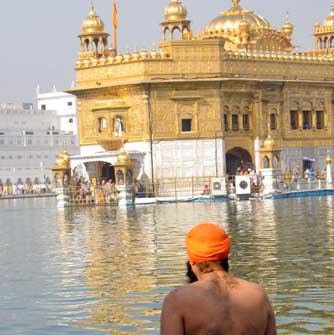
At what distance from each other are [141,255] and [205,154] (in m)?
26.2

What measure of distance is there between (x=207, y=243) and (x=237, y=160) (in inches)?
1646

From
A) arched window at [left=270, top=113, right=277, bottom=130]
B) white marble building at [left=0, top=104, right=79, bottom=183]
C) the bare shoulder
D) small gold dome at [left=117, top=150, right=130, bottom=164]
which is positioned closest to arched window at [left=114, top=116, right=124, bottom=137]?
small gold dome at [left=117, top=150, right=130, bottom=164]

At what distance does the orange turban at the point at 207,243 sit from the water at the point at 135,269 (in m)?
4.71

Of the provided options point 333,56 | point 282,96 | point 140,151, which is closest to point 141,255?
point 140,151

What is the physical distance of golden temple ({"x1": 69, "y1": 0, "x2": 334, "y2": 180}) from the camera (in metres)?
42.8

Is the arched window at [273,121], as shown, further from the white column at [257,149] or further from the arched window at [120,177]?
the arched window at [120,177]

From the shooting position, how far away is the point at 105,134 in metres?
44.9

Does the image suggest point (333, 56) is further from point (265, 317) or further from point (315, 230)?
point (265, 317)

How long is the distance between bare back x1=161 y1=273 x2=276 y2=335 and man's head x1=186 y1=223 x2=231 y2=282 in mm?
97

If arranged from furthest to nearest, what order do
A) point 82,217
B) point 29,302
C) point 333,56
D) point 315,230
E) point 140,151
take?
point 333,56, point 140,151, point 82,217, point 315,230, point 29,302

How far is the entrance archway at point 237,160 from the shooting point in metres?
45.8

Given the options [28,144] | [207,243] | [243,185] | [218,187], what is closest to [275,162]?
[218,187]

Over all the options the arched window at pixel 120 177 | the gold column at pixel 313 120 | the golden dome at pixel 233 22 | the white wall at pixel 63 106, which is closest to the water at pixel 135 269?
the arched window at pixel 120 177

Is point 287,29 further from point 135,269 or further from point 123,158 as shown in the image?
point 135,269
